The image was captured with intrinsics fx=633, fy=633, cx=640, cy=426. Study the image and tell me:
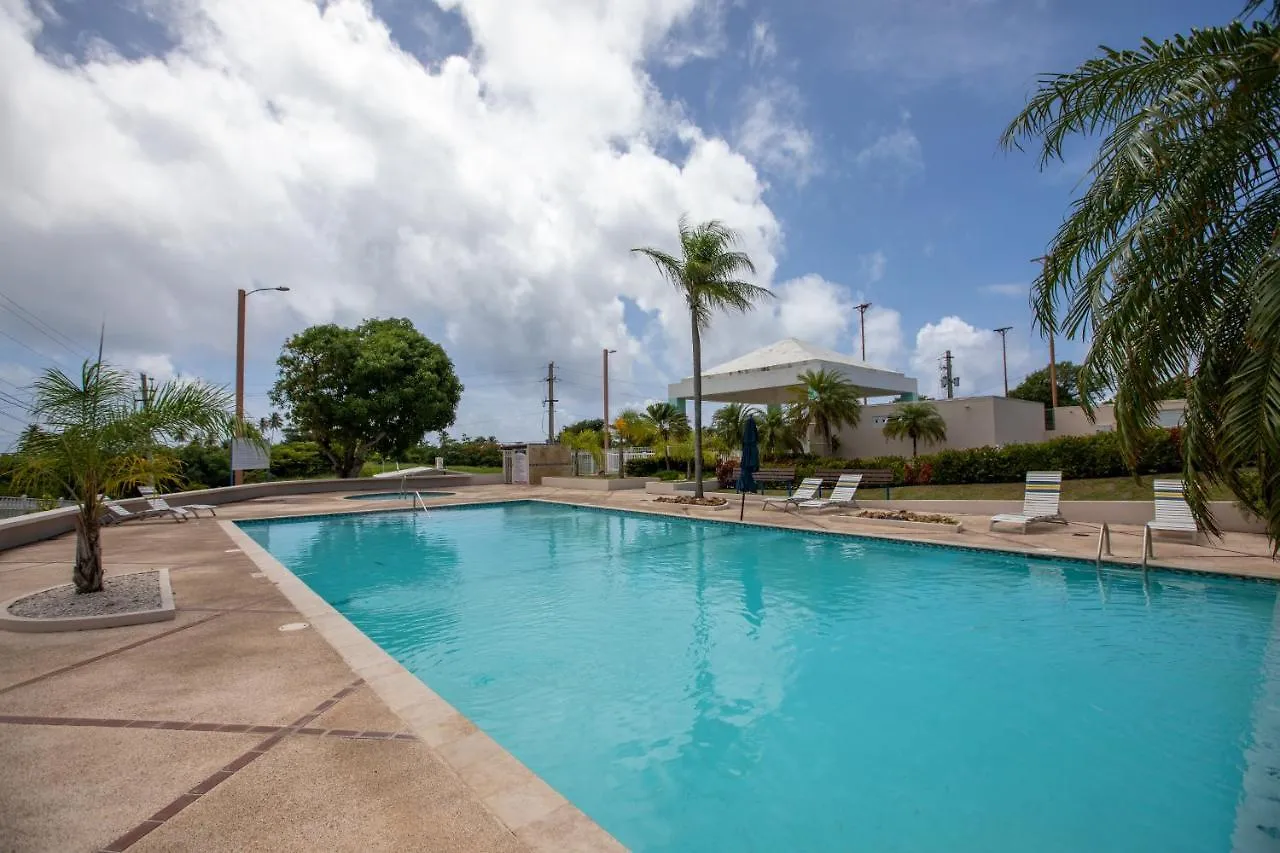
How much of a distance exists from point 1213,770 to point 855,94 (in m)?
12.5

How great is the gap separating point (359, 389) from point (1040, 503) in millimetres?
25538

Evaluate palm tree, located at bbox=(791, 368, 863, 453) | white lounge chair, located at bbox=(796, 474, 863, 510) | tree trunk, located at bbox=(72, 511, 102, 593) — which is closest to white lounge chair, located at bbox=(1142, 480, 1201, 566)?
white lounge chair, located at bbox=(796, 474, 863, 510)

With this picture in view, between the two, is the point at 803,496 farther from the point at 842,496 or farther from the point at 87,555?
the point at 87,555

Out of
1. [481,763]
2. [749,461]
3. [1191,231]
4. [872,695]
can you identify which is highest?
[1191,231]

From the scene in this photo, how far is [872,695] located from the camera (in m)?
5.63

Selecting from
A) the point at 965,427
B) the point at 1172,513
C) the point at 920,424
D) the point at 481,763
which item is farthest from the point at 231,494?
the point at 965,427

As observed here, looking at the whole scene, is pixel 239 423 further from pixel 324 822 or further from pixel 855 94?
pixel 855 94

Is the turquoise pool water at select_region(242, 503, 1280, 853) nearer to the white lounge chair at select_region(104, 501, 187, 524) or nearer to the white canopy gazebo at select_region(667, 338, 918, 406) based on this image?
the white lounge chair at select_region(104, 501, 187, 524)

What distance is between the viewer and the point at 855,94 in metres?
12.8

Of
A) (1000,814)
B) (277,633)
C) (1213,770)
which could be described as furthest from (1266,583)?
(277,633)

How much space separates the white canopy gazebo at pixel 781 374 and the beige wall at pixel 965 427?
4.33ft

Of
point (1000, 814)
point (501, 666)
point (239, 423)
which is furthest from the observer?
point (239, 423)

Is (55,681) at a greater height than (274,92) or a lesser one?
lesser

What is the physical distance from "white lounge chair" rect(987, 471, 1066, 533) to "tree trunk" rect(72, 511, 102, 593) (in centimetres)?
1383
